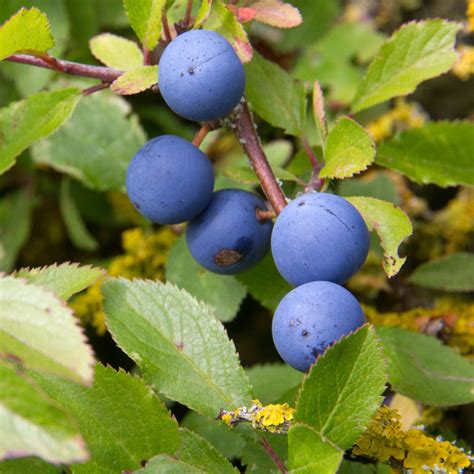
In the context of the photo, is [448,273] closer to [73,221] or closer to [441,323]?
[441,323]

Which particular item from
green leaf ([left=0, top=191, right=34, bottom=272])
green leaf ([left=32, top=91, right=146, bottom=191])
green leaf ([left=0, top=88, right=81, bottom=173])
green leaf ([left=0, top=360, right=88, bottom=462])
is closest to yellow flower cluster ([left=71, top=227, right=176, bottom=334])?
green leaf ([left=32, top=91, right=146, bottom=191])

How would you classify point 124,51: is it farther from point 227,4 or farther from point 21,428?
point 21,428

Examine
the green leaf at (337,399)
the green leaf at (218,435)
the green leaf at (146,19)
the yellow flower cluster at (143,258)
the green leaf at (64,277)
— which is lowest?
the green leaf at (218,435)

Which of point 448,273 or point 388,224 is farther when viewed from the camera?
point 448,273

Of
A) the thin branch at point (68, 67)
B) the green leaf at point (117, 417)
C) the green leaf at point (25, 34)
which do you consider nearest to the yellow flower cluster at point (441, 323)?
the green leaf at point (117, 417)

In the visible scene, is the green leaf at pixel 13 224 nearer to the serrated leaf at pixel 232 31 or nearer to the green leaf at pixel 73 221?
the green leaf at pixel 73 221

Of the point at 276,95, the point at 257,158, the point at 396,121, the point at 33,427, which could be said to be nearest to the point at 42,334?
the point at 33,427

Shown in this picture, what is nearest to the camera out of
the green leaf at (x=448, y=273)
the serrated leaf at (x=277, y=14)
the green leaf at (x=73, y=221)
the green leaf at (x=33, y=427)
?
the green leaf at (x=33, y=427)
